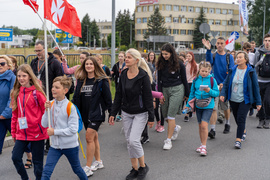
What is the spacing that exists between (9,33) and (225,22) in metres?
98.6

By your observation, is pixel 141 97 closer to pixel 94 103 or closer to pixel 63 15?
pixel 94 103

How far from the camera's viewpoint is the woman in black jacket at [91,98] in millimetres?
4859

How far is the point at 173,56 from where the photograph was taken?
245 inches

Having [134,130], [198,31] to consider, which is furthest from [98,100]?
[198,31]

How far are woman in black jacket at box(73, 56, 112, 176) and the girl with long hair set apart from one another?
1682 mm

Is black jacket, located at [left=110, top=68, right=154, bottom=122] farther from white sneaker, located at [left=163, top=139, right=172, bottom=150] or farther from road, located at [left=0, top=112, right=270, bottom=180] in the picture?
white sneaker, located at [left=163, top=139, right=172, bottom=150]

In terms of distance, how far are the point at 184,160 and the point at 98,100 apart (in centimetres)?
191

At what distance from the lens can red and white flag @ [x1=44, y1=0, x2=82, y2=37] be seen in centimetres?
498

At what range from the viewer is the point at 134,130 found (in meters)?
4.67

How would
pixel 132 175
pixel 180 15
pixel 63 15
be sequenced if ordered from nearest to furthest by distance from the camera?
pixel 132 175
pixel 63 15
pixel 180 15

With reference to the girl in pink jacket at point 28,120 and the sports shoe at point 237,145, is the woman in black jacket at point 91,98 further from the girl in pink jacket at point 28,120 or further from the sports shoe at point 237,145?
the sports shoe at point 237,145

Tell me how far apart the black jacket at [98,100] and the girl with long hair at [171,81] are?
1.66m

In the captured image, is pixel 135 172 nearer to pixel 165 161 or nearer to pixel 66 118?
pixel 165 161

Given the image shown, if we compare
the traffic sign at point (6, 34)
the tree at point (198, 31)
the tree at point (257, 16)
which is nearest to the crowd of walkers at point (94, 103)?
the traffic sign at point (6, 34)
